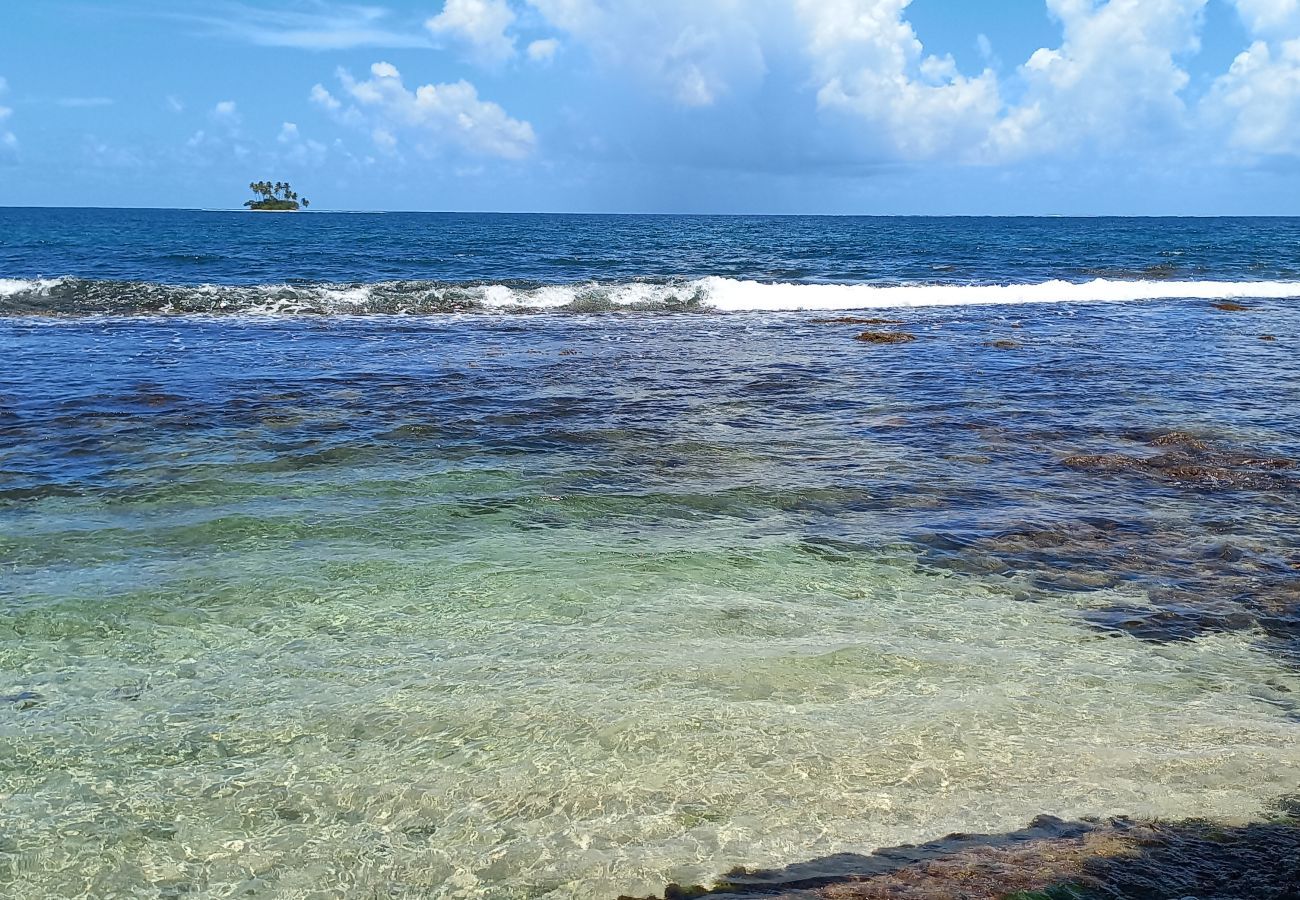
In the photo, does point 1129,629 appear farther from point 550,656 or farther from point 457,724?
point 457,724

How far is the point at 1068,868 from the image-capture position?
330 cm

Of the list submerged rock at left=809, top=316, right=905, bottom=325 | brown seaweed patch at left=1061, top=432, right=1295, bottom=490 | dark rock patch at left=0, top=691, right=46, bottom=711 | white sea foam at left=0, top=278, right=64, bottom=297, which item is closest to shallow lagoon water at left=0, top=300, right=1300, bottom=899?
dark rock patch at left=0, top=691, right=46, bottom=711

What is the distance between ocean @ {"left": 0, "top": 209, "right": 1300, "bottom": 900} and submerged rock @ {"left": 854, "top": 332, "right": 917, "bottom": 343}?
15.9 ft

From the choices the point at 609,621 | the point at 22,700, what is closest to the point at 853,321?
the point at 609,621

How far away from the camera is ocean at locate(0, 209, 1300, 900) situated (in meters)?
3.76

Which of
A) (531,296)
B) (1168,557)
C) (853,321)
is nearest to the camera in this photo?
(1168,557)

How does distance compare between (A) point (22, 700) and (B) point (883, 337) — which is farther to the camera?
(B) point (883, 337)

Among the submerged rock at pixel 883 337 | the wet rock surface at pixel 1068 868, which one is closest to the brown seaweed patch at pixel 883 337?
the submerged rock at pixel 883 337

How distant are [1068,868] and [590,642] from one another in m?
2.77

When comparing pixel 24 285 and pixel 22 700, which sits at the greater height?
pixel 24 285

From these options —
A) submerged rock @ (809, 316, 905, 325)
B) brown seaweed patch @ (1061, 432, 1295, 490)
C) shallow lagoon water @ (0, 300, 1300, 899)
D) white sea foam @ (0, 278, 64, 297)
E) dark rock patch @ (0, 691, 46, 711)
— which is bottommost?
dark rock patch @ (0, 691, 46, 711)

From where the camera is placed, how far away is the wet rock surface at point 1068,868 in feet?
10.4

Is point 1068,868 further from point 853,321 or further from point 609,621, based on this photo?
point 853,321

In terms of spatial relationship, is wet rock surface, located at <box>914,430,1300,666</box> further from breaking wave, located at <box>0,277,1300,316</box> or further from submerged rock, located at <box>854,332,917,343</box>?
breaking wave, located at <box>0,277,1300,316</box>
